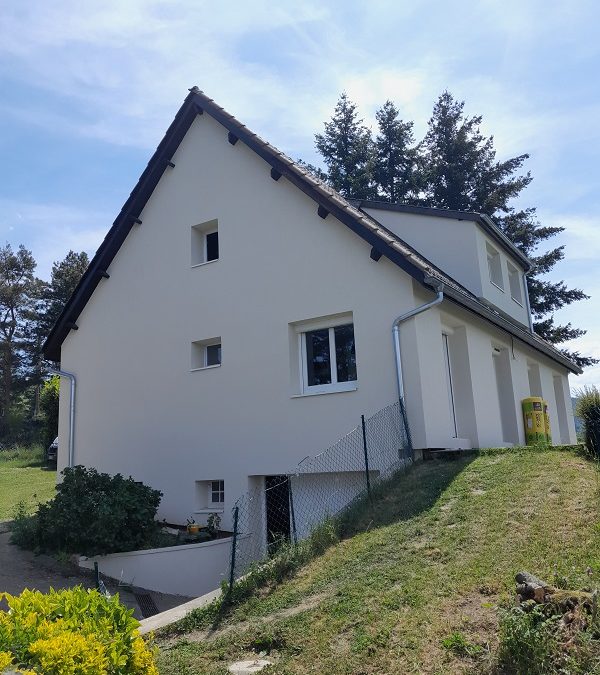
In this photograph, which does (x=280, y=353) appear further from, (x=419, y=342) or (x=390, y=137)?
(x=390, y=137)

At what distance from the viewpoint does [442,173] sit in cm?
3447

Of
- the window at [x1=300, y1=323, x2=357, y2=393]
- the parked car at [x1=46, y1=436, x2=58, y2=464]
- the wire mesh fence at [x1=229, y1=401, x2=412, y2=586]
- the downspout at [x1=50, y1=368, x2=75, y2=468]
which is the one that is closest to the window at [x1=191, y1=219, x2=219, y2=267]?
the window at [x1=300, y1=323, x2=357, y2=393]

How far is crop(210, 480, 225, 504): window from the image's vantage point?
41.3ft

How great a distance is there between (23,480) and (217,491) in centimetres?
1287

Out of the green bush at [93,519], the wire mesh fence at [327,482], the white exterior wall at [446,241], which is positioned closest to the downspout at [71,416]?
the green bush at [93,519]

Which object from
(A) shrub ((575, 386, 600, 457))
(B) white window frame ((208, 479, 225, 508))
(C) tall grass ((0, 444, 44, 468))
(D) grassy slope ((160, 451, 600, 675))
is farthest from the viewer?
(C) tall grass ((0, 444, 44, 468))

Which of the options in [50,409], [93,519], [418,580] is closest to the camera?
[418,580]

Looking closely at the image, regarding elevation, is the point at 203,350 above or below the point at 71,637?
above

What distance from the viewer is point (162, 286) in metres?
14.2

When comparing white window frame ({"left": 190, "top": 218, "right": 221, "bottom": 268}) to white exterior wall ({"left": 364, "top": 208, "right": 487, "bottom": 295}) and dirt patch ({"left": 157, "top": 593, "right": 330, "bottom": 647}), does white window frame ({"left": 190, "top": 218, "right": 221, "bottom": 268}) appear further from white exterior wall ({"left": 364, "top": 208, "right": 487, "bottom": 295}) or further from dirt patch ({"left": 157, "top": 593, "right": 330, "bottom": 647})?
dirt patch ({"left": 157, "top": 593, "right": 330, "bottom": 647})

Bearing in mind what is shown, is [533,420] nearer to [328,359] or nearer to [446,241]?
[446,241]

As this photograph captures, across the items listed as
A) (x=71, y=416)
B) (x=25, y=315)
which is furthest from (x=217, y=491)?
(x=25, y=315)

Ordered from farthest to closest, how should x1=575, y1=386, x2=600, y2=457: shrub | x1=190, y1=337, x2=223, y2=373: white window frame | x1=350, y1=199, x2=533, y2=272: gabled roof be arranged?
x1=350, y1=199, x2=533, y2=272: gabled roof, x1=190, y1=337, x2=223, y2=373: white window frame, x1=575, y1=386, x2=600, y2=457: shrub

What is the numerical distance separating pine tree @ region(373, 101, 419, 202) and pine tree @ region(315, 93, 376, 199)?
2.45 feet
